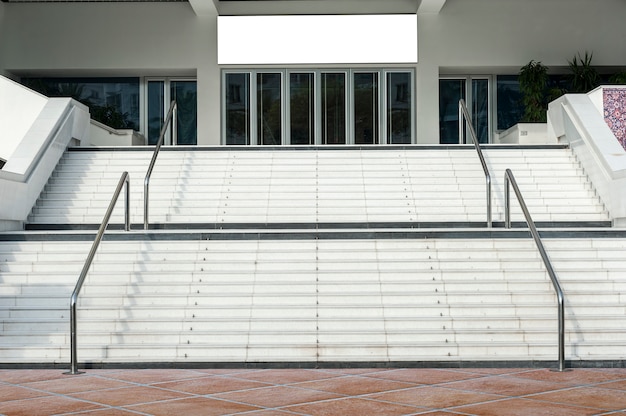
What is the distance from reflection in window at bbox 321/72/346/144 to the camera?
76.2 ft

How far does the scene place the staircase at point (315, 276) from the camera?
8805 mm

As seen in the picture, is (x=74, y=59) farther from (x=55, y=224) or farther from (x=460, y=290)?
(x=460, y=290)

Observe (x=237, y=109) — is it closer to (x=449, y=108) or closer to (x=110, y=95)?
(x=110, y=95)

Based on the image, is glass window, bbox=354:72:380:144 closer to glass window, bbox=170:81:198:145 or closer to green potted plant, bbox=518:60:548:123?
green potted plant, bbox=518:60:548:123

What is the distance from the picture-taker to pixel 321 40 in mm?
23219

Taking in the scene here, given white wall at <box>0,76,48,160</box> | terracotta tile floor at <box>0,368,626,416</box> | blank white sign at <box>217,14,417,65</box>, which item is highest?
blank white sign at <box>217,14,417,65</box>

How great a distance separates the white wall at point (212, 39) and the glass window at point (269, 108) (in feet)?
3.81

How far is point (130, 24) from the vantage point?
23531 millimetres

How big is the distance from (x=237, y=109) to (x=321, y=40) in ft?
9.66

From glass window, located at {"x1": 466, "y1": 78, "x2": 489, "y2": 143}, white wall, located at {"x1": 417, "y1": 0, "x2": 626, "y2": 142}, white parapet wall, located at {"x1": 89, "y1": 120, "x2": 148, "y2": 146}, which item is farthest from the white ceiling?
white parapet wall, located at {"x1": 89, "y1": 120, "x2": 148, "y2": 146}

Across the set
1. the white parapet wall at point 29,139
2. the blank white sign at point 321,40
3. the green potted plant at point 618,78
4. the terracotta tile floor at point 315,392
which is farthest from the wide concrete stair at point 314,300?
the blank white sign at point 321,40

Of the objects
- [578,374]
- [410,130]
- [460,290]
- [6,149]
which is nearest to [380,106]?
[410,130]

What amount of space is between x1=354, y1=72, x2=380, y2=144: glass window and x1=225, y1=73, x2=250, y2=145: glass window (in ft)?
9.70

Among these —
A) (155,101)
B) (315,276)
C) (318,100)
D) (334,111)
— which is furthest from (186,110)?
(315,276)
